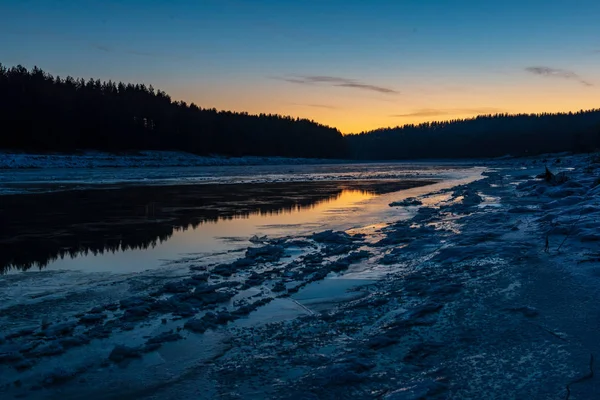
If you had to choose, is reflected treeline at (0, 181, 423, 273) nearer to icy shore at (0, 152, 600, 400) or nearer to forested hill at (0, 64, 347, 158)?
icy shore at (0, 152, 600, 400)

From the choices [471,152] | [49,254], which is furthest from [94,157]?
[471,152]

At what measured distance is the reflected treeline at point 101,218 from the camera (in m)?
8.49

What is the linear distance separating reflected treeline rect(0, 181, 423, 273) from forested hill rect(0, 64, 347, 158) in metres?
48.1

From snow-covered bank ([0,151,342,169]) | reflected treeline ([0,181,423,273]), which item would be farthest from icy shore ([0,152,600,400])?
Result: snow-covered bank ([0,151,342,169])

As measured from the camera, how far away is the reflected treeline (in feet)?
27.9

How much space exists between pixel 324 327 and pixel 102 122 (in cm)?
7609

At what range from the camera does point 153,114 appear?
88812mm

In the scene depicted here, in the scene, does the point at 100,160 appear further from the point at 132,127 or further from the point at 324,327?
the point at 324,327

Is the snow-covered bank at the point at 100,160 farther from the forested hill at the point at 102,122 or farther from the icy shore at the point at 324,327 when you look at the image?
the icy shore at the point at 324,327

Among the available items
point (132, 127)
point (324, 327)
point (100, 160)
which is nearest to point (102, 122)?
point (132, 127)

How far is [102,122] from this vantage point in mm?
72875

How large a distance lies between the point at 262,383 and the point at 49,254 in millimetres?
6088

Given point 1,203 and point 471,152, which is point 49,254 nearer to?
point 1,203

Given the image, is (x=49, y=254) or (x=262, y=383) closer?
(x=262, y=383)
